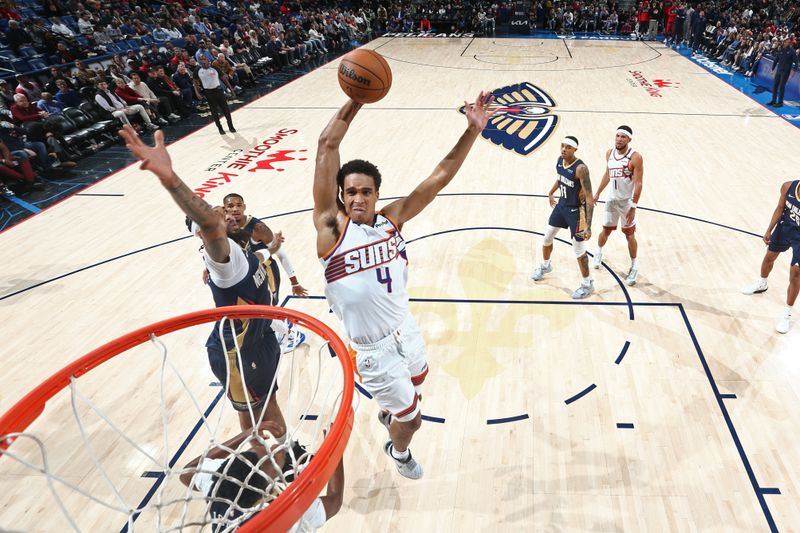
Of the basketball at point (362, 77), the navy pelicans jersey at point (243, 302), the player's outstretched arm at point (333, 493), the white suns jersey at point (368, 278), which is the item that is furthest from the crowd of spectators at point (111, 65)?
the player's outstretched arm at point (333, 493)

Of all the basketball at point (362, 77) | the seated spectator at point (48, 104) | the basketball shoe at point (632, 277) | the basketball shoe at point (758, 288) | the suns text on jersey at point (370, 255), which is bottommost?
the basketball shoe at point (758, 288)

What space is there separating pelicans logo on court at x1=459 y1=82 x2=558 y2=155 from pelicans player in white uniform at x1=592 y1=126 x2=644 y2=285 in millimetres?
4289

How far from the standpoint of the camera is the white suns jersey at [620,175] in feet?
17.8

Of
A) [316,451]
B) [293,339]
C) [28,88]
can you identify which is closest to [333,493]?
[316,451]

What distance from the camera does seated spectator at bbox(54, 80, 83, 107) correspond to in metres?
10.6

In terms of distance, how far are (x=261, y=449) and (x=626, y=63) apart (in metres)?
19.3

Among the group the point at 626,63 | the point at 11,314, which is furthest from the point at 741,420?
the point at 626,63

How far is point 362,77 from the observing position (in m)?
3.61

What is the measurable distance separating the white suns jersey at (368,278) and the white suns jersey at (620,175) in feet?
11.6

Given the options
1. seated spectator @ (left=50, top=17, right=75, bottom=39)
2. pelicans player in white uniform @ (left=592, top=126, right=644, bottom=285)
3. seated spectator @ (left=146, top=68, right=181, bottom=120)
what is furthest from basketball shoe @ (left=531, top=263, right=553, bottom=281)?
seated spectator @ (left=50, top=17, right=75, bottom=39)

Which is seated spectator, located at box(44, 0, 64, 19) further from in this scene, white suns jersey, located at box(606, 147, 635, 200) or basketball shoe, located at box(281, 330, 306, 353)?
white suns jersey, located at box(606, 147, 635, 200)

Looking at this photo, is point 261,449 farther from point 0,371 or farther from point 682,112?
point 682,112

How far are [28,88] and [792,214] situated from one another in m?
13.4

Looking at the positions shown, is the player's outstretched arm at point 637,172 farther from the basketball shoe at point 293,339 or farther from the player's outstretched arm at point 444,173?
the basketball shoe at point 293,339
